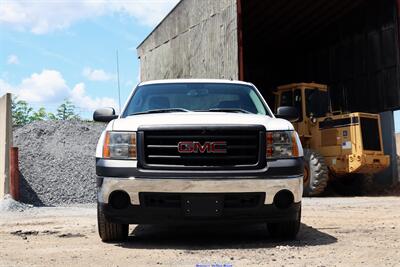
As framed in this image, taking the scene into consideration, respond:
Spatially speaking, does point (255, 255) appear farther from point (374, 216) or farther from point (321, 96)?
point (321, 96)

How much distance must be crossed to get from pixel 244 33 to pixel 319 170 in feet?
28.6

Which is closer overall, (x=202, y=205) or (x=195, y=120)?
(x=202, y=205)

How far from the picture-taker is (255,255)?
512cm

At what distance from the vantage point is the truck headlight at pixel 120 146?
18.1 ft

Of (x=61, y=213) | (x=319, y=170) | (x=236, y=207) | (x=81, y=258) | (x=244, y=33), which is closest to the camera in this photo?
(x=81, y=258)

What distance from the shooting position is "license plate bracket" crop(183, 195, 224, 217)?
5367 millimetres

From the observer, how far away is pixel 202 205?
17.6ft

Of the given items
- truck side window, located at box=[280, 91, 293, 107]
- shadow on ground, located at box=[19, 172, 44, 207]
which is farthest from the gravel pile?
truck side window, located at box=[280, 91, 293, 107]

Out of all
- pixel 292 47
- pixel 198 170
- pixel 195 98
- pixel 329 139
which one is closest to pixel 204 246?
pixel 198 170

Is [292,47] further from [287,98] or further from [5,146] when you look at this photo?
[5,146]

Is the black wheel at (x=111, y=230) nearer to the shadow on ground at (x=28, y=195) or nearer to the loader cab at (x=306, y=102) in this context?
the shadow on ground at (x=28, y=195)

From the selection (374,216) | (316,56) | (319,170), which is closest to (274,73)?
(316,56)

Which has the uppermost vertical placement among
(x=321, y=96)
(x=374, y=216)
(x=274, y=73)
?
(x=274, y=73)

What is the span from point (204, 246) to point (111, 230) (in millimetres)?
1037
